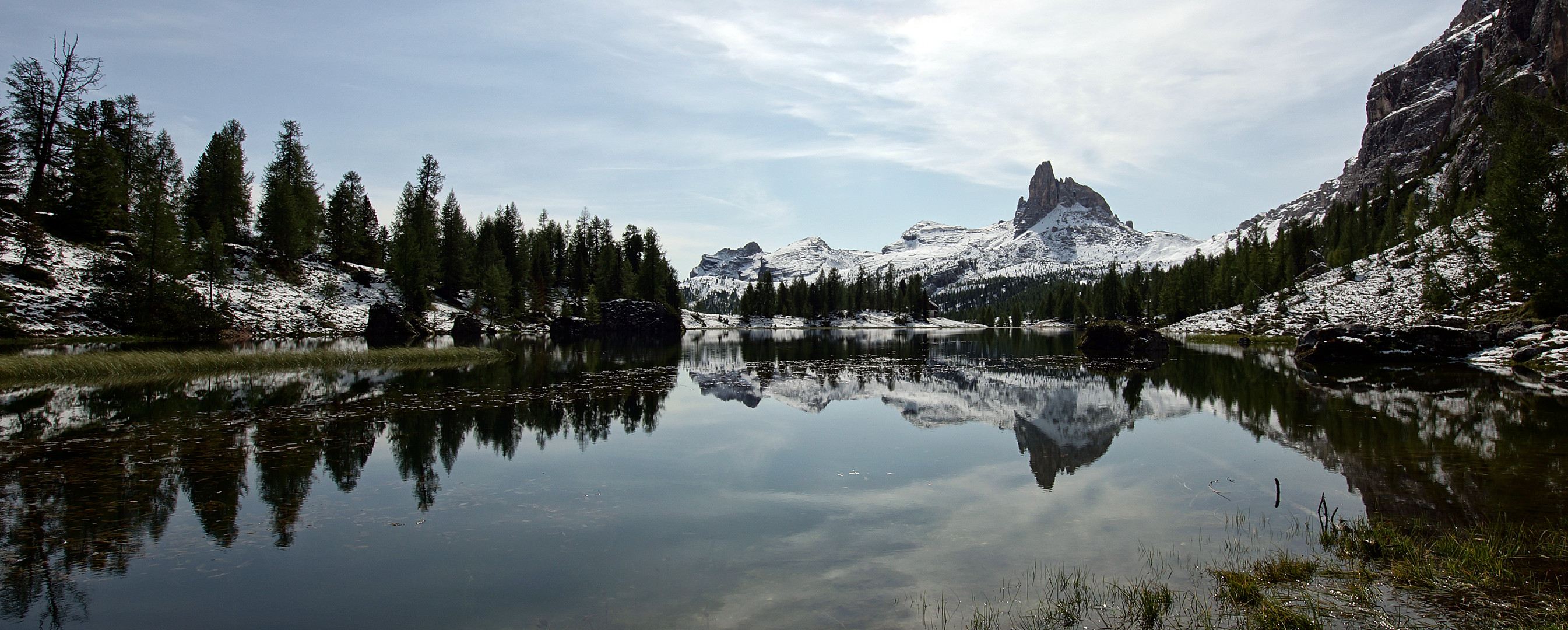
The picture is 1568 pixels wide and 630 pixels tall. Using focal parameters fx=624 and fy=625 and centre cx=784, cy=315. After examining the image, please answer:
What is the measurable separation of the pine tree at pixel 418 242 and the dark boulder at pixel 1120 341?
77.8 m

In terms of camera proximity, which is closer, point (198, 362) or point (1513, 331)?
point (198, 362)

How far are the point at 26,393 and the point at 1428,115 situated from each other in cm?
22262

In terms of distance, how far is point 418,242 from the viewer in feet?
278

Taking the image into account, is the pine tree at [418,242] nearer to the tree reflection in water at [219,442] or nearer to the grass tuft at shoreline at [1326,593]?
the tree reflection in water at [219,442]

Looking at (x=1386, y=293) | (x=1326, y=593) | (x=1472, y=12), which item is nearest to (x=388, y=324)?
(x=1326, y=593)

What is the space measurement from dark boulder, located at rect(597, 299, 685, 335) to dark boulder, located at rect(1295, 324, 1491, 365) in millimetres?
80547

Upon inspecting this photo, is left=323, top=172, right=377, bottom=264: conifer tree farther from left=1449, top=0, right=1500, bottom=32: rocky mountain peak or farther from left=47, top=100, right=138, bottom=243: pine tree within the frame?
left=1449, top=0, right=1500, bottom=32: rocky mountain peak

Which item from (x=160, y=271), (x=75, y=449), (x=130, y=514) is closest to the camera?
(x=130, y=514)

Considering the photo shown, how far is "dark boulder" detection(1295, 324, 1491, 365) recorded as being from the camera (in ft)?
132

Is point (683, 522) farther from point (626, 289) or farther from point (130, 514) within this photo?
point (626, 289)

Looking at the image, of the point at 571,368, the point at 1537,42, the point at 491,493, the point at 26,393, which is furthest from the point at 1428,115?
the point at 26,393

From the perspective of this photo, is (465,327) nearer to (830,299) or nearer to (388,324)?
(388,324)

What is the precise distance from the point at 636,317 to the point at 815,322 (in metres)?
71.6

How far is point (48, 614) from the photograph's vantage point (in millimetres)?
7145
